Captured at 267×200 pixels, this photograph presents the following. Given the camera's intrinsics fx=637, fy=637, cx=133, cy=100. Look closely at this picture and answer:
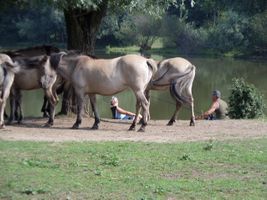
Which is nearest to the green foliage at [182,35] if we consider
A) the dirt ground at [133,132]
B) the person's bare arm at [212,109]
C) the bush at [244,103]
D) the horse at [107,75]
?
the person's bare arm at [212,109]

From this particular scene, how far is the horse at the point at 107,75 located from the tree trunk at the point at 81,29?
7.11ft

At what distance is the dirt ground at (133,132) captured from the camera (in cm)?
1166

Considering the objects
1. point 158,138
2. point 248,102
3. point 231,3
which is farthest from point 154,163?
point 231,3

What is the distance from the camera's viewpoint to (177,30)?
72750 mm

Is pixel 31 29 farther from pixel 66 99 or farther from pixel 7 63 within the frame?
pixel 7 63

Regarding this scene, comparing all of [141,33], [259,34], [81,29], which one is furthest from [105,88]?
[141,33]

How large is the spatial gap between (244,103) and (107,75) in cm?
568

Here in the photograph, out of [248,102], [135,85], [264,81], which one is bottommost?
[264,81]

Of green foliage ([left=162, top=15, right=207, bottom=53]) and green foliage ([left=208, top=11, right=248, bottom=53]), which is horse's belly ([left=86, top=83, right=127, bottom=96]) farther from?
green foliage ([left=162, top=15, right=207, bottom=53])

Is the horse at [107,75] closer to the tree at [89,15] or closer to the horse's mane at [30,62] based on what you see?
the horse's mane at [30,62]

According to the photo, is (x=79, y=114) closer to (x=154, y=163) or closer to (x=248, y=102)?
(x=154, y=163)

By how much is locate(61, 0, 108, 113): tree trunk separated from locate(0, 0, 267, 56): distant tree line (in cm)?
4309

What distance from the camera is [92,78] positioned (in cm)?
1329

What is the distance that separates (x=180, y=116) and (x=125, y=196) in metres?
15.4
